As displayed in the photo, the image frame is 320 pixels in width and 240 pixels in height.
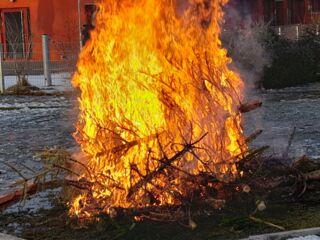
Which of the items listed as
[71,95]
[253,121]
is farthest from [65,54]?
[253,121]

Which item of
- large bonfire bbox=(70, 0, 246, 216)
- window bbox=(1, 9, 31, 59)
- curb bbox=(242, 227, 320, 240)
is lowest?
curb bbox=(242, 227, 320, 240)

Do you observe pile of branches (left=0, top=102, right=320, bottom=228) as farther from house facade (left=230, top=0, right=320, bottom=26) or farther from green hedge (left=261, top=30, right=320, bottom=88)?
house facade (left=230, top=0, right=320, bottom=26)

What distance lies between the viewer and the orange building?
2258 cm

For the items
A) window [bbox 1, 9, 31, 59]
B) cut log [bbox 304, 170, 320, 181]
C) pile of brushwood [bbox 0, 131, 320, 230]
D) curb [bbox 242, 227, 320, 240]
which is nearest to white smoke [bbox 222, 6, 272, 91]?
pile of brushwood [bbox 0, 131, 320, 230]

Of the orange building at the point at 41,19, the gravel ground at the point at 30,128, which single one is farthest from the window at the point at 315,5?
the gravel ground at the point at 30,128

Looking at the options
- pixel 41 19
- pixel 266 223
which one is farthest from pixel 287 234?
pixel 41 19

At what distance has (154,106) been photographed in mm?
4992

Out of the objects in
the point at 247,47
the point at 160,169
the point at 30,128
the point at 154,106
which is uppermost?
the point at 247,47

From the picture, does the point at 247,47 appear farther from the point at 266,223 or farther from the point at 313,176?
the point at 266,223

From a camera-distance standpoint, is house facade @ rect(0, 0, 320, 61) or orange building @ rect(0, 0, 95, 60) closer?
house facade @ rect(0, 0, 320, 61)

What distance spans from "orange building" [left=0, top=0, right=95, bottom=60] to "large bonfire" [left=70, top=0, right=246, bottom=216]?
54.2ft

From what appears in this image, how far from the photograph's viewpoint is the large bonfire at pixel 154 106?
472 centimetres

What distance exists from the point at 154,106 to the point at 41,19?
2029 cm

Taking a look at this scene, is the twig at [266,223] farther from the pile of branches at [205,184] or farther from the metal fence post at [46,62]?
the metal fence post at [46,62]
